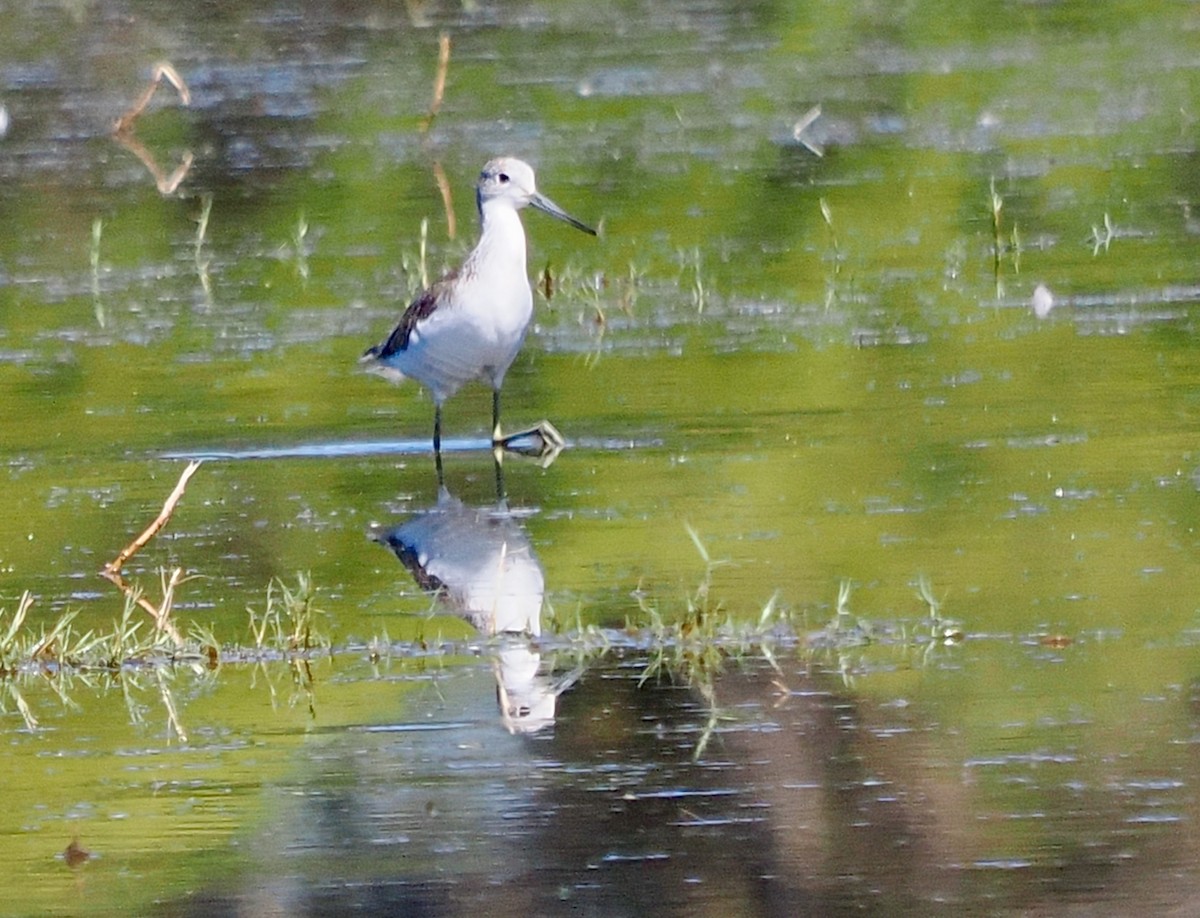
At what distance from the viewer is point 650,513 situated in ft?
25.1

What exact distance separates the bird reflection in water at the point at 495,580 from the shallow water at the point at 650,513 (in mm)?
25

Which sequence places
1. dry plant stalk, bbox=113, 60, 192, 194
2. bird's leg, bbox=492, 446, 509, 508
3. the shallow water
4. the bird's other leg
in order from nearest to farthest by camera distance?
the shallow water → bird's leg, bbox=492, 446, 509, 508 → the bird's other leg → dry plant stalk, bbox=113, 60, 192, 194

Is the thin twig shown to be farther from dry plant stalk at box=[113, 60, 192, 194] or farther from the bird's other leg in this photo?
the bird's other leg

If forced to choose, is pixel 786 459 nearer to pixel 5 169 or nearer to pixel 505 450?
pixel 505 450

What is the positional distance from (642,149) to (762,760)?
9.93 m

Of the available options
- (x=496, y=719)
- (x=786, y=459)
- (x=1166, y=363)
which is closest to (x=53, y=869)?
(x=496, y=719)

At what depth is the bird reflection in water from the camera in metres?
5.88

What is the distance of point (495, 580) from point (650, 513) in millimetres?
839

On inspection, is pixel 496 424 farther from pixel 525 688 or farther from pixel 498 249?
pixel 525 688

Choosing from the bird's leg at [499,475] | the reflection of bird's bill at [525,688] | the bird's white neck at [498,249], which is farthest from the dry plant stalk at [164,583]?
the bird's white neck at [498,249]

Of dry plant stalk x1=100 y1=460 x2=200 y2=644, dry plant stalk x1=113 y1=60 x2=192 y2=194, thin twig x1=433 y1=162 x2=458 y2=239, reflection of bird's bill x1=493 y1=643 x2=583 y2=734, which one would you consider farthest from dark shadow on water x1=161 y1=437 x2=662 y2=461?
dry plant stalk x1=113 y1=60 x2=192 y2=194

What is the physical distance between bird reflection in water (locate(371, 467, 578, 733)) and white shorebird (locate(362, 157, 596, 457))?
58cm

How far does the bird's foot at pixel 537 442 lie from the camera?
8.53m

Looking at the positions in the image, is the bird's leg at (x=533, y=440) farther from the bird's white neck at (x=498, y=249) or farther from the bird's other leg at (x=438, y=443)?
the bird's white neck at (x=498, y=249)
